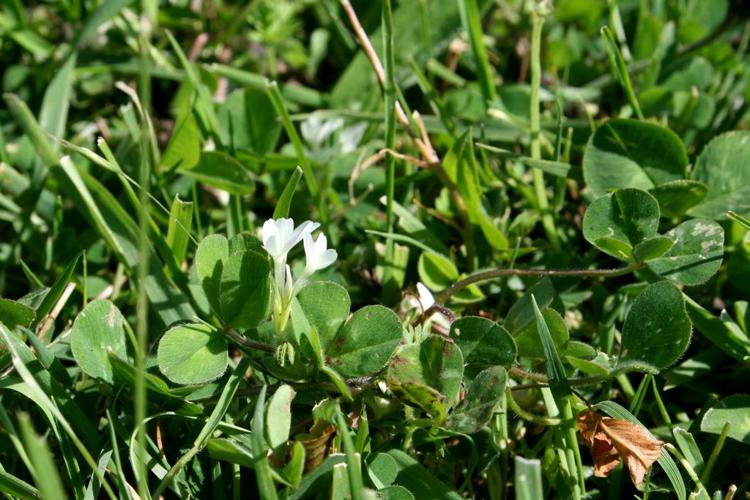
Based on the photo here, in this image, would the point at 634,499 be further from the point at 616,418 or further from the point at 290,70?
the point at 290,70

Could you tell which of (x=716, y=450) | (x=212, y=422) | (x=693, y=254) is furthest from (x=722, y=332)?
(x=212, y=422)

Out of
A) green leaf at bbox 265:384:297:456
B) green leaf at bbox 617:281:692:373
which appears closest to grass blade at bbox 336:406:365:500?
green leaf at bbox 265:384:297:456

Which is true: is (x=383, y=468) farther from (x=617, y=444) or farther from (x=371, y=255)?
(x=371, y=255)

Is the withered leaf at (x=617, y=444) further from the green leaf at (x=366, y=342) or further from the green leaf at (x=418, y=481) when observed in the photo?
the green leaf at (x=366, y=342)

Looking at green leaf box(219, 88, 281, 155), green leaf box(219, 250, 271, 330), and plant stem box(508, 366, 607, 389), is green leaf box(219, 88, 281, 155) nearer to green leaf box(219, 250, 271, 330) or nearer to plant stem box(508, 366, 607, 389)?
green leaf box(219, 250, 271, 330)

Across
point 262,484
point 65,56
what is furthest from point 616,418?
point 65,56
